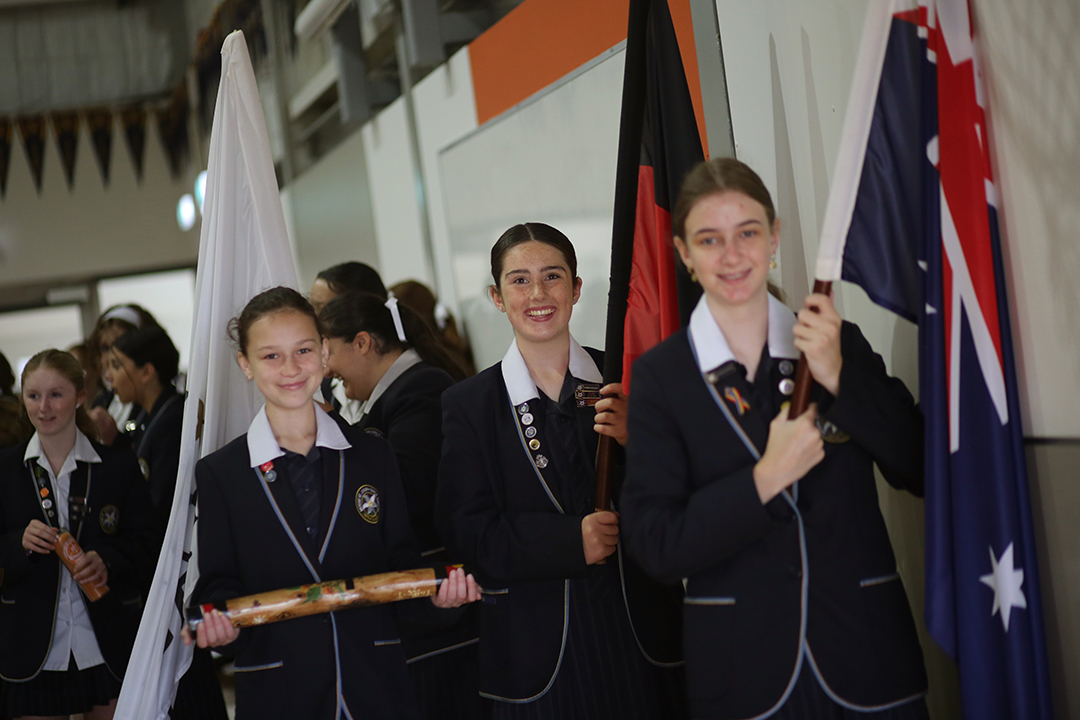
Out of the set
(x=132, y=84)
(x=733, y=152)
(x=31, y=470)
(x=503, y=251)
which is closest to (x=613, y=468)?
(x=503, y=251)

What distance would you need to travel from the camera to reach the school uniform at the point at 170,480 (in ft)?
9.70

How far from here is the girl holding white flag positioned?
1538 millimetres

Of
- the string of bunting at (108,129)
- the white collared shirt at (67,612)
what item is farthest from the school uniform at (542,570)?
the string of bunting at (108,129)

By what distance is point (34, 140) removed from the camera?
10.1m

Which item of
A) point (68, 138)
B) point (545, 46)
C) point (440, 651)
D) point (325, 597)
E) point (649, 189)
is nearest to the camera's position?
point (325, 597)

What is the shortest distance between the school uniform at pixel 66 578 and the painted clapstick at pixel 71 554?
0.35 feet

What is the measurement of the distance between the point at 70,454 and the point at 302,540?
1400mm

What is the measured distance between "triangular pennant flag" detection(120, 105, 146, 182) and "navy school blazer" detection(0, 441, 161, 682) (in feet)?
27.6

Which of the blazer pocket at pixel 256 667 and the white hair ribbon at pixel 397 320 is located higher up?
the white hair ribbon at pixel 397 320

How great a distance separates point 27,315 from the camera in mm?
11414

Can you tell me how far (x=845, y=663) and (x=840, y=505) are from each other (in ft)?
0.82

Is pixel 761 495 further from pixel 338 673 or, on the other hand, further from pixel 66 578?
pixel 66 578

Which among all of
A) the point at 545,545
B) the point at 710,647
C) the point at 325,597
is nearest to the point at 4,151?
the point at 325,597

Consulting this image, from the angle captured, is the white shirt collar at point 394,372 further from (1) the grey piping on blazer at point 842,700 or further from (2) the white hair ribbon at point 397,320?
Result: (1) the grey piping on blazer at point 842,700
